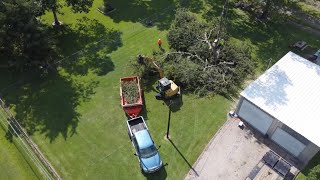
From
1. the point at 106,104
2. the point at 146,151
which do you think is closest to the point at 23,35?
the point at 106,104

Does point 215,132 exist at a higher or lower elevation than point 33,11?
lower

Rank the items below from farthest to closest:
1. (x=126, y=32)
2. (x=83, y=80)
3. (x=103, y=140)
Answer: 1. (x=126, y=32)
2. (x=83, y=80)
3. (x=103, y=140)

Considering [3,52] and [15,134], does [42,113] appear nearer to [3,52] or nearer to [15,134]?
[15,134]

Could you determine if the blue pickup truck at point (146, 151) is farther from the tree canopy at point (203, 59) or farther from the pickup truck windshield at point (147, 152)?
the tree canopy at point (203, 59)

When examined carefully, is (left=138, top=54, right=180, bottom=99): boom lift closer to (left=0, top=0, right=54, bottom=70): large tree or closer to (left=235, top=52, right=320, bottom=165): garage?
(left=235, top=52, right=320, bottom=165): garage

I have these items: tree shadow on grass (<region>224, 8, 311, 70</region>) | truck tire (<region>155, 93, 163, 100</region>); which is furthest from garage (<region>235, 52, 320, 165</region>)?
truck tire (<region>155, 93, 163, 100</region>)

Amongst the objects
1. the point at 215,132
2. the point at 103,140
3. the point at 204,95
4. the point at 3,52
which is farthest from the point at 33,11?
the point at 215,132
